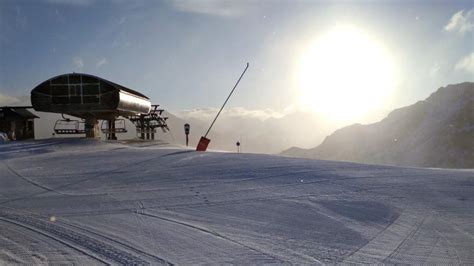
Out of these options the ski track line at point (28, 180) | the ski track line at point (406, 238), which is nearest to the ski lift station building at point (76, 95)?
the ski track line at point (28, 180)

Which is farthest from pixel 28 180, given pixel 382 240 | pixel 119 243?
pixel 382 240

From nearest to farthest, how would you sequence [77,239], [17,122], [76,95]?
[77,239]
[76,95]
[17,122]

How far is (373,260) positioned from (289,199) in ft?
10.6

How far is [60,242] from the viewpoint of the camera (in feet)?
18.8

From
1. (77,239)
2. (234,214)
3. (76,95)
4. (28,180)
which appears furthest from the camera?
(76,95)

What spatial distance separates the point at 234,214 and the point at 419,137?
91.1 m

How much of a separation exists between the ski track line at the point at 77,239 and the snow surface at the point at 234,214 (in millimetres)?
16

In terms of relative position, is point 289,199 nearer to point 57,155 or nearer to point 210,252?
point 210,252

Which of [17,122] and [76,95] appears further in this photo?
[17,122]

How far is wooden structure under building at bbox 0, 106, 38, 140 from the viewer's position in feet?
122

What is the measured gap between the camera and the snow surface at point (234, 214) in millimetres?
5324

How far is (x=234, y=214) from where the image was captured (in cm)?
718

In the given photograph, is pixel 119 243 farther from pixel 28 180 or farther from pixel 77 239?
pixel 28 180

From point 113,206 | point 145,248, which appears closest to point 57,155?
point 113,206
